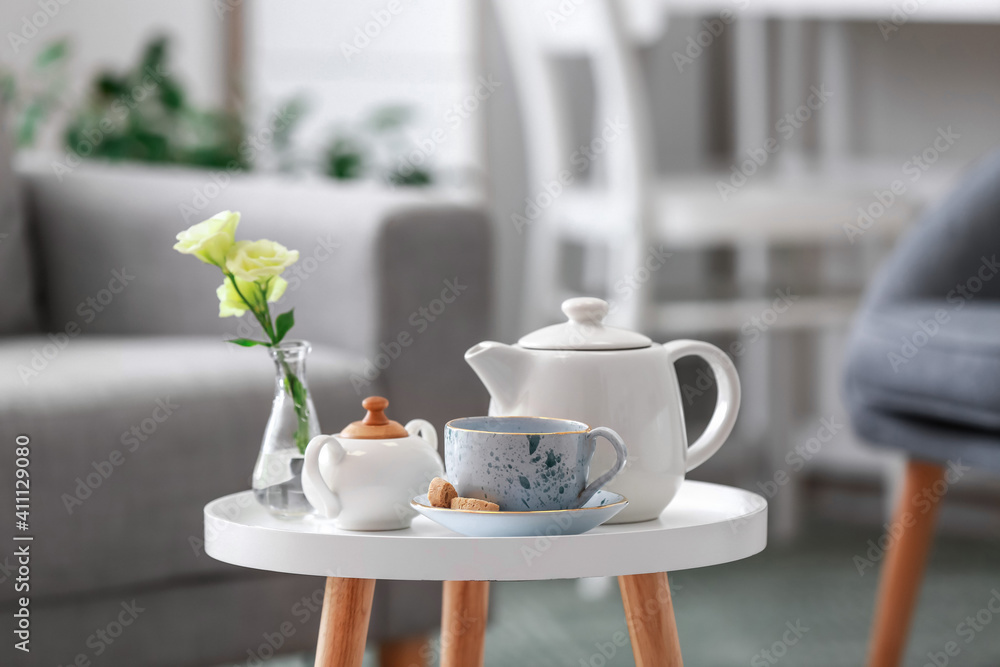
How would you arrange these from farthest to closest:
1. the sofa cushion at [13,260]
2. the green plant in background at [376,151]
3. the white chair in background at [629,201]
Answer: the green plant in background at [376,151] → the white chair in background at [629,201] → the sofa cushion at [13,260]

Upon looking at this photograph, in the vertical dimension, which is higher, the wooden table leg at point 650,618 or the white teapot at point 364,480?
the white teapot at point 364,480

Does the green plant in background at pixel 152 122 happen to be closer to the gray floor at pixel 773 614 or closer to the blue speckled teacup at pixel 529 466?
the gray floor at pixel 773 614

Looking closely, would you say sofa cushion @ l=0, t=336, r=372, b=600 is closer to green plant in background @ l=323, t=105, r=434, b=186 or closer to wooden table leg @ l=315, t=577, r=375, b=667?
wooden table leg @ l=315, t=577, r=375, b=667

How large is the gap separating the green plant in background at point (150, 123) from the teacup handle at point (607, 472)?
1762 mm

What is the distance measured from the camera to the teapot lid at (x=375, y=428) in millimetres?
763

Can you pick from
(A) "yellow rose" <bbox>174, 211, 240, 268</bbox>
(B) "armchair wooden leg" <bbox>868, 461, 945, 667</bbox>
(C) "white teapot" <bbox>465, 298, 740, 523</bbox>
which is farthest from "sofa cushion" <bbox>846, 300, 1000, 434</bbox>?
(A) "yellow rose" <bbox>174, 211, 240, 268</bbox>

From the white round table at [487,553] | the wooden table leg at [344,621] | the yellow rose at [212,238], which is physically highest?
the yellow rose at [212,238]

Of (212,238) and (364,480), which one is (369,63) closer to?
(212,238)

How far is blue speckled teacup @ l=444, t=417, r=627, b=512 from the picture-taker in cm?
70

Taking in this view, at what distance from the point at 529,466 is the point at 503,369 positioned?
10 centimetres

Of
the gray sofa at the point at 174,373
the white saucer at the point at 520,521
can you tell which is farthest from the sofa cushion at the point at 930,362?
the white saucer at the point at 520,521

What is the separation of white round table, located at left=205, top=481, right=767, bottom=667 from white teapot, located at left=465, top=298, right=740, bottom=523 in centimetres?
3

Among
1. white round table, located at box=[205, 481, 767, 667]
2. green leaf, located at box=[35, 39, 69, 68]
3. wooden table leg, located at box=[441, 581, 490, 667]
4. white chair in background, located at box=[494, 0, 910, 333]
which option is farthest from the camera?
green leaf, located at box=[35, 39, 69, 68]

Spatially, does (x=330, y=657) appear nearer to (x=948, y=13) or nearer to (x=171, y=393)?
(x=171, y=393)
